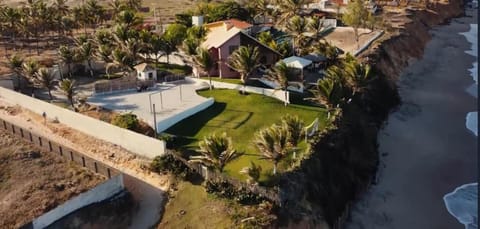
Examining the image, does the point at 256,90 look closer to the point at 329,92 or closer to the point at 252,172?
the point at 329,92

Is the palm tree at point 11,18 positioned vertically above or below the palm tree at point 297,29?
above

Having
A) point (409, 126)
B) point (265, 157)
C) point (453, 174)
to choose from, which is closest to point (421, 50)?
point (409, 126)

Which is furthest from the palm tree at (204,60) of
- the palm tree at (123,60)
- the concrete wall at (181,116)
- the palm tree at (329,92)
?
the palm tree at (329,92)

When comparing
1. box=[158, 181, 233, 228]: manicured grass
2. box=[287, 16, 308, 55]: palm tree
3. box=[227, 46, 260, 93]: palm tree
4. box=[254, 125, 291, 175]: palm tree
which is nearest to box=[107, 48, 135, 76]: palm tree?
box=[227, 46, 260, 93]: palm tree

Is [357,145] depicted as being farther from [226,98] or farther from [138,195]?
[138,195]

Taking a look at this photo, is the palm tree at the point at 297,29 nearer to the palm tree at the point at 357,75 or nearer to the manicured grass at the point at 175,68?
the manicured grass at the point at 175,68
